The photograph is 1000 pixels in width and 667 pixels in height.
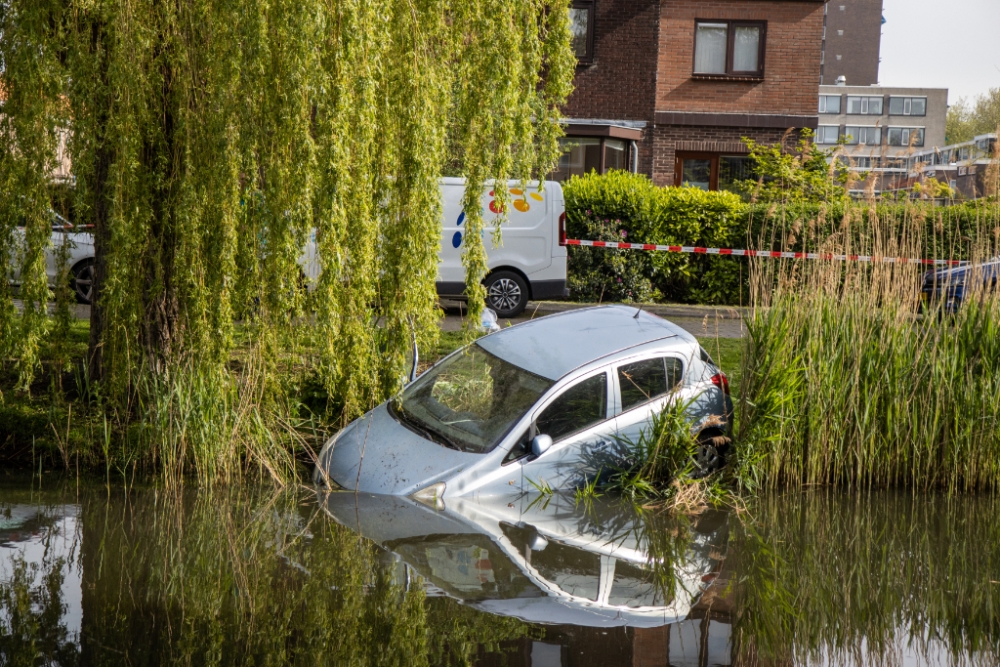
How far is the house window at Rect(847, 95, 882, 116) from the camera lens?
2530 inches

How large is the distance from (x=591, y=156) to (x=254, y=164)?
51.0ft

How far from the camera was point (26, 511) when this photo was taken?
24.5 feet

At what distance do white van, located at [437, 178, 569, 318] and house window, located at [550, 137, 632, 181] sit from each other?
22.1 feet

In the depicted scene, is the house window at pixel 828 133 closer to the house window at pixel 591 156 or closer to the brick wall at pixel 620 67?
the brick wall at pixel 620 67

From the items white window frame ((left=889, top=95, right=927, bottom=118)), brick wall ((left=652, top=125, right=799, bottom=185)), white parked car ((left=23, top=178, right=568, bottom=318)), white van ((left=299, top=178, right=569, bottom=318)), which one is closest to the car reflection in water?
white parked car ((left=23, top=178, right=568, bottom=318))

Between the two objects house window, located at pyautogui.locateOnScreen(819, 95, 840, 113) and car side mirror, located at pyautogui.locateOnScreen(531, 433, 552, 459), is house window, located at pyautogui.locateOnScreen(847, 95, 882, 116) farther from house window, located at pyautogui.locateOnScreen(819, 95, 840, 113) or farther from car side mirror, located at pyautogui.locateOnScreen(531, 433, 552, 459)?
car side mirror, located at pyautogui.locateOnScreen(531, 433, 552, 459)

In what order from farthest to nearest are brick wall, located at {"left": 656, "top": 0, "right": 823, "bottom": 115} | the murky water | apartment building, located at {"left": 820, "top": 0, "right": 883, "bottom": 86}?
apartment building, located at {"left": 820, "top": 0, "right": 883, "bottom": 86}
brick wall, located at {"left": 656, "top": 0, "right": 823, "bottom": 115}
the murky water

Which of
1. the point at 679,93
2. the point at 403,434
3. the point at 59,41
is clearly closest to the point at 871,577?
the point at 403,434

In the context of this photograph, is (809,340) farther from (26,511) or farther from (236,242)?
(26,511)

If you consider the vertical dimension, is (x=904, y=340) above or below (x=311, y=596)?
above

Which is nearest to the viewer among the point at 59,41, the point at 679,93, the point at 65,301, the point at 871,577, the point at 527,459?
the point at 871,577

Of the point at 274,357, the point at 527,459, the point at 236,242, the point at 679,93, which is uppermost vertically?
the point at 679,93

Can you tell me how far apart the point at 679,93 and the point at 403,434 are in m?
16.7

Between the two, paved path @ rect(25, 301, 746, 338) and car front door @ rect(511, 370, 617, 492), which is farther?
paved path @ rect(25, 301, 746, 338)
